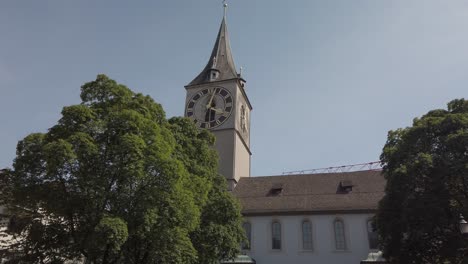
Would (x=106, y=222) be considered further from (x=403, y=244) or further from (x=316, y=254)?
(x=316, y=254)

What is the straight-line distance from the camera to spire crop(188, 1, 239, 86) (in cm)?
4047

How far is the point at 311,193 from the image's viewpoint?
31609 millimetres

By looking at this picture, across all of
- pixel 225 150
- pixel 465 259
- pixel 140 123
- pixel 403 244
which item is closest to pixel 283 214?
pixel 225 150

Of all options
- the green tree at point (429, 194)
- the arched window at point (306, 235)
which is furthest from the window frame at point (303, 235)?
the green tree at point (429, 194)

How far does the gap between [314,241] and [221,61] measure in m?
22.0

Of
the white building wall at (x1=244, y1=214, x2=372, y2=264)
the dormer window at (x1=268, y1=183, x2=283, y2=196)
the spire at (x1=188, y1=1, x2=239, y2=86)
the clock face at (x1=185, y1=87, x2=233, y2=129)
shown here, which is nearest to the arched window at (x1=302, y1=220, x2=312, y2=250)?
the white building wall at (x1=244, y1=214, x2=372, y2=264)

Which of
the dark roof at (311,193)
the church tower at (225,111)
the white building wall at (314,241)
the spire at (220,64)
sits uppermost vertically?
the spire at (220,64)

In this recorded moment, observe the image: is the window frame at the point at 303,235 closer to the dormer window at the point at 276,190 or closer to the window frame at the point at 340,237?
the window frame at the point at 340,237

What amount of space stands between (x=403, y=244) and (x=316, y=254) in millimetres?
10034

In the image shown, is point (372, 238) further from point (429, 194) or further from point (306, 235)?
point (429, 194)

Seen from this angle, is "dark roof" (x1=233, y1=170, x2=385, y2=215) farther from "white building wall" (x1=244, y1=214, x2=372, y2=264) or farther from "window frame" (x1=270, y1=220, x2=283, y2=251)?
"window frame" (x1=270, y1=220, x2=283, y2=251)

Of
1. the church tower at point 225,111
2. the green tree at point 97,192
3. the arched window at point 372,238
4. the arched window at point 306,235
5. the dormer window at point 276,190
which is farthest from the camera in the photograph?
the church tower at point 225,111

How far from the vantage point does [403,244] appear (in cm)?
1880

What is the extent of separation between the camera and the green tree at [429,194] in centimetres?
1752
